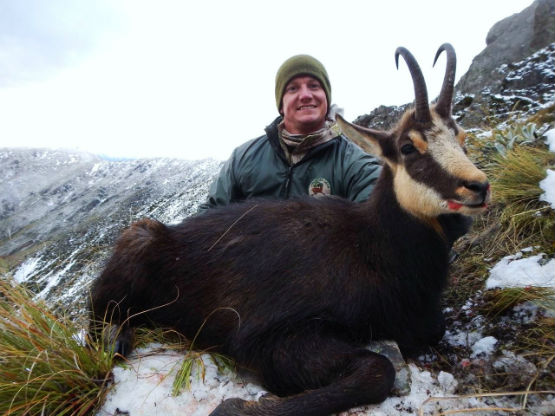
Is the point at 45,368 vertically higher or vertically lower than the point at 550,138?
lower

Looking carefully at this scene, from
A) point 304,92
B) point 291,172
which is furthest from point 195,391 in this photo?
point 304,92

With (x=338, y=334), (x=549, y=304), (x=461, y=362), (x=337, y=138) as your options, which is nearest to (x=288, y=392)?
(x=338, y=334)

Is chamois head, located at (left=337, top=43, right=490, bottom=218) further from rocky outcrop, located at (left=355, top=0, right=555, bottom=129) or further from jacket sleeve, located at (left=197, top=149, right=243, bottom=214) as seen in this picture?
rocky outcrop, located at (left=355, top=0, right=555, bottom=129)

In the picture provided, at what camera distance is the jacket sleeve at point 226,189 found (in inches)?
219

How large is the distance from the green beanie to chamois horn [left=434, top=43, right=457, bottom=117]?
2376 mm

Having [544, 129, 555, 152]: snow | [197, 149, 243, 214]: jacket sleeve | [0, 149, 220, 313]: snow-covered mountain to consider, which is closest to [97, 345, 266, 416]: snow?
[197, 149, 243, 214]: jacket sleeve

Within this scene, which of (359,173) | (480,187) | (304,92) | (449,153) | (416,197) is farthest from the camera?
(304,92)

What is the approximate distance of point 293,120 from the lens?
17.6 feet

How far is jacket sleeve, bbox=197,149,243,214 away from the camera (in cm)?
555

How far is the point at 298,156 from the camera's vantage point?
5.15 meters

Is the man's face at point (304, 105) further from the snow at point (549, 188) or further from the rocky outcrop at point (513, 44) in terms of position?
the rocky outcrop at point (513, 44)

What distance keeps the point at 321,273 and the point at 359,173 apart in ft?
7.12

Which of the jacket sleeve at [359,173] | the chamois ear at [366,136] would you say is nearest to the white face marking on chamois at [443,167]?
the chamois ear at [366,136]

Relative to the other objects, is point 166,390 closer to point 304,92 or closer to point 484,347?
point 484,347
